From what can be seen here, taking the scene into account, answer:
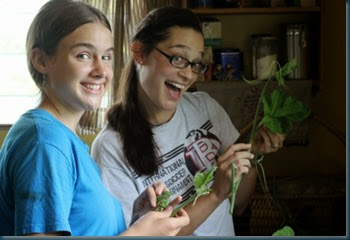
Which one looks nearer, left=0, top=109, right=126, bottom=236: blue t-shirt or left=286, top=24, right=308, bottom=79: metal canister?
left=0, top=109, right=126, bottom=236: blue t-shirt

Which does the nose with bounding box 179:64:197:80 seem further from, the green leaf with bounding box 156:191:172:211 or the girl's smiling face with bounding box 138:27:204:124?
the green leaf with bounding box 156:191:172:211

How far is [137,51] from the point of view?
0.54 meters

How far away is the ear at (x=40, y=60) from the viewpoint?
483 mm

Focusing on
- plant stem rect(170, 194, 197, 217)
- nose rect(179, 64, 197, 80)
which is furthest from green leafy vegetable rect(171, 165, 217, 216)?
nose rect(179, 64, 197, 80)

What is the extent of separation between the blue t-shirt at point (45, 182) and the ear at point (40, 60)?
0.04 m

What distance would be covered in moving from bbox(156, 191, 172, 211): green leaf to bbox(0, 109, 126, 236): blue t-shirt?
0.08m

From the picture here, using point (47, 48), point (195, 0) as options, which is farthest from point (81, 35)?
point (195, 0)

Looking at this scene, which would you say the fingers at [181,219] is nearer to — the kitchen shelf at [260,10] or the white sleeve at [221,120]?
the white sleeve at [221,120]

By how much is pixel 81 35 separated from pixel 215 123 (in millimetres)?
193

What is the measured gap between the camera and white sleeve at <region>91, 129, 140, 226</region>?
53 cm

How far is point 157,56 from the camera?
0.55 metres

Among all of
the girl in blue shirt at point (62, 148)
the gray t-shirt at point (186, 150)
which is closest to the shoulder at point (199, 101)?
the gray t-shirt at point (186, 150)

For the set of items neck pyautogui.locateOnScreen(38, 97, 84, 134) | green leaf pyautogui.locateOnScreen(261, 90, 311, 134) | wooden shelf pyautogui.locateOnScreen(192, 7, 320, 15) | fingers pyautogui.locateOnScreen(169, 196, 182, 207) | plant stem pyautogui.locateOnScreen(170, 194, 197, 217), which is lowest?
plant stem pyautogui.locateOnScreen(170, 194, 197, 217)

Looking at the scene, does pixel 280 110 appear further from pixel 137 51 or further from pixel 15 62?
pixel 15 62
